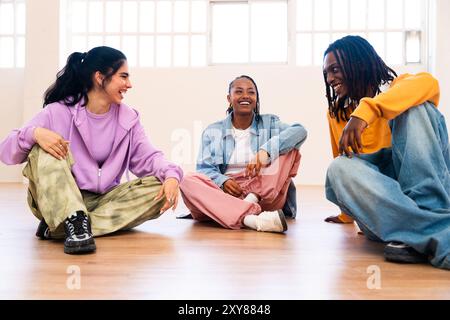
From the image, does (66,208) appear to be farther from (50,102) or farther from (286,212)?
(286,212)

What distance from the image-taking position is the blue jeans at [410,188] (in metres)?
1.35

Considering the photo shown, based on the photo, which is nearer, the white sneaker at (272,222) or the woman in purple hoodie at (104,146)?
the woman in purple hoodie at (104,146)

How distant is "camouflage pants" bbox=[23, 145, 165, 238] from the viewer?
5.26 feet

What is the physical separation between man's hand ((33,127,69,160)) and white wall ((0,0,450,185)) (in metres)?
3.50

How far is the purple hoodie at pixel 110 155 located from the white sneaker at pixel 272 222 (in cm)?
41

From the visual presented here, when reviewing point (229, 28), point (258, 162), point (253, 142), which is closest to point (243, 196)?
point (258, 162)

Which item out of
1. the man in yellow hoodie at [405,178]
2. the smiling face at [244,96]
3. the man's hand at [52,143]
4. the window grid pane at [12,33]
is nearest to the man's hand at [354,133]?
the man in yellow hoodie at [405,178]

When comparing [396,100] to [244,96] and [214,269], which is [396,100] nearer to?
[214,269]

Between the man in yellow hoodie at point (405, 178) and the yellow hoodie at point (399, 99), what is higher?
the yellow hoodie at point (399, 99)

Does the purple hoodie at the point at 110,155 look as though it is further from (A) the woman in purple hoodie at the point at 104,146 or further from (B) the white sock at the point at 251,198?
(B) the white sock at the point at 251,198

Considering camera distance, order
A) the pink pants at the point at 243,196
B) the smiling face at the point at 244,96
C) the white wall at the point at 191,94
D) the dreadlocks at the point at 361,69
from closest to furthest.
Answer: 1. the dreadlocks at the point at 361,69
2. the pink pants at the point at 243,196
3. the smiling face at the point at 244,96
4. the white wall at the point at 191,94

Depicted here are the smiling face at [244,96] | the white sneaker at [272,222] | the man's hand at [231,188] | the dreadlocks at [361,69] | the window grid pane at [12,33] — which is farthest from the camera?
the window grid pane at [12,33]

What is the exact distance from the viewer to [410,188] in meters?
1.43

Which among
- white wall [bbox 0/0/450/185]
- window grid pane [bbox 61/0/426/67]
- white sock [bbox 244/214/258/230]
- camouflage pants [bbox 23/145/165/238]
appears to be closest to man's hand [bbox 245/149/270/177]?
white sock [bbox 244/214/258/230]
